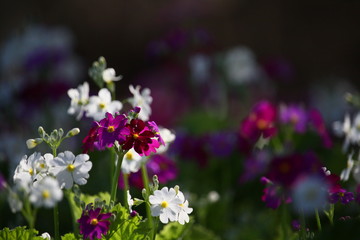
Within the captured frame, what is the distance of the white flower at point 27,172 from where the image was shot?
1.41 metres

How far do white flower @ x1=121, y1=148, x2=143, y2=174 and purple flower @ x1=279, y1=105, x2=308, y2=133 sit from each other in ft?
2.59

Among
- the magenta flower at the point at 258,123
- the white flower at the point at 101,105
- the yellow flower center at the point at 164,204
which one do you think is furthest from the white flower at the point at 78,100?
the magenta flower at the point at 258,123

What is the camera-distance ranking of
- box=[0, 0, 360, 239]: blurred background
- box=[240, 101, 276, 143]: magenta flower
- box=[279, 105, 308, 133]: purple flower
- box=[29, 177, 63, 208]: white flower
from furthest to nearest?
box=[0, 0, 360, 239]: blurred background, box=[279, 105, 308, 133]: purple flower, box=[240, 101, 276, 143]: magenta flower, box=[29, 177, 63, 208]: white flower

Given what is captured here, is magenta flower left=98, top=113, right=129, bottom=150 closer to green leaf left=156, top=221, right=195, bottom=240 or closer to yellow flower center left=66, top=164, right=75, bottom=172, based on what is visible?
yellow flower center left=66, top=164, right=75, bottom=172

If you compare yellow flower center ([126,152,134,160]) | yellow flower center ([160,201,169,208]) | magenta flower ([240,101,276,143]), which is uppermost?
yellow flower center ([160,201,169,208])

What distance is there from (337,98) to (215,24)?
89.8 inches

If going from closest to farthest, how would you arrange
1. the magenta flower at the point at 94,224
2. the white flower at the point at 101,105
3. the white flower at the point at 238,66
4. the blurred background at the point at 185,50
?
the magenta flower at the point at 94,224 → the white flower at the point at 101,105 → the white flower at the point at 238,66 → the blurred background at the point at 185,50

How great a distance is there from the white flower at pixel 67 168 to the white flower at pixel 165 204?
158 mm

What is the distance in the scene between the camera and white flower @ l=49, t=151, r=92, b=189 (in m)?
1.40

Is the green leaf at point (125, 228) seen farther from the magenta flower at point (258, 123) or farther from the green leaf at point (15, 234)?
the magenta flower at point (258, 123)

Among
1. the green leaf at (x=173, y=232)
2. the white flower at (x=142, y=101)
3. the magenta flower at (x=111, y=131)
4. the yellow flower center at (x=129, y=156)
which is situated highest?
the magenta flower at (x=111, y=131)

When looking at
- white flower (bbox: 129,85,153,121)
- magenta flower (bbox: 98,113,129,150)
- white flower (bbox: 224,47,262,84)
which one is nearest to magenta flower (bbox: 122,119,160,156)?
magenta flower (bbox: 98,113,129,150)

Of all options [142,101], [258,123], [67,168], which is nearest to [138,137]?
[67,168]

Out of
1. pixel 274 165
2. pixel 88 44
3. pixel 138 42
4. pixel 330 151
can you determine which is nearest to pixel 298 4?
pixel 138 42
